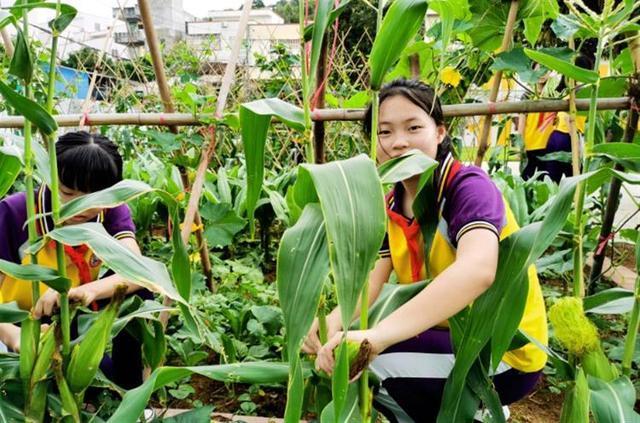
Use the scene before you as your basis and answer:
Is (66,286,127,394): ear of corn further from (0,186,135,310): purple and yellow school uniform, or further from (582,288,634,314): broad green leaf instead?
(582,288,634,314): broad green leaf

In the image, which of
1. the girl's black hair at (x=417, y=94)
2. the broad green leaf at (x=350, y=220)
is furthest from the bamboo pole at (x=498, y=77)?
the broad green leaf at (x=350, y=220)

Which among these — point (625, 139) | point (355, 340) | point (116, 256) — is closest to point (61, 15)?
point (116, 256)

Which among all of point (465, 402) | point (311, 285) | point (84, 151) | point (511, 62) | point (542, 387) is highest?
point (511, 62)

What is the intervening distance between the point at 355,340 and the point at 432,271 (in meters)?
0.41

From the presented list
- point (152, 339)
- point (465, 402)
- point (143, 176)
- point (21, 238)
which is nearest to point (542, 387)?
point (465, 402)

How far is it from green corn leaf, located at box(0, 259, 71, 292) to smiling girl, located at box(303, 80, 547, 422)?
469 millimetres

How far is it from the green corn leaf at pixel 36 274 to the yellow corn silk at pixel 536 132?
294cm

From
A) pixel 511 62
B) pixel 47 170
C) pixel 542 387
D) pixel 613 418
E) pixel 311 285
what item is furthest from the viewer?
pixel 542 387

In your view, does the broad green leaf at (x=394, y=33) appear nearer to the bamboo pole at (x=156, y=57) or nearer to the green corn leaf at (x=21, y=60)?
the green corn leaf at (x=21, y=60)

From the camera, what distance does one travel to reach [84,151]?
47.9 inches

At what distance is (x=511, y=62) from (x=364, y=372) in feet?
3.10

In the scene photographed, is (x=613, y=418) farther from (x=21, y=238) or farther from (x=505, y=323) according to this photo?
(x=21, y=238)

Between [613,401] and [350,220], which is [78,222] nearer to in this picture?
[350,220]

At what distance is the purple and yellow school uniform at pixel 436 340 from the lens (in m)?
1.11
